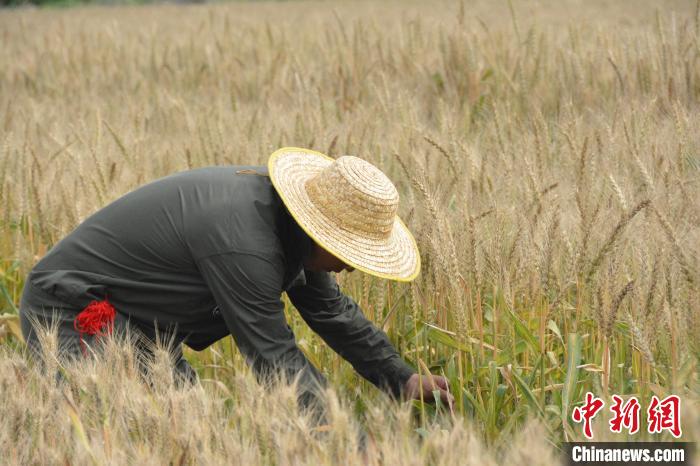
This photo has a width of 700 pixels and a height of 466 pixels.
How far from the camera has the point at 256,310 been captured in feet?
7.45

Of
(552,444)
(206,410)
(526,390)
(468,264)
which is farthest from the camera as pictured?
(468,264)

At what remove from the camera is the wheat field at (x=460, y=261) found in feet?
6.25

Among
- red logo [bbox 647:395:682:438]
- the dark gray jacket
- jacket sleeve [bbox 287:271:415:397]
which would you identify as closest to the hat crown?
the dark gray jacket

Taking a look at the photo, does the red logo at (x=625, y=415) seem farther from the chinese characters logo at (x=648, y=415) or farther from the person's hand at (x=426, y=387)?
the person's hand at (x=426, y=387)

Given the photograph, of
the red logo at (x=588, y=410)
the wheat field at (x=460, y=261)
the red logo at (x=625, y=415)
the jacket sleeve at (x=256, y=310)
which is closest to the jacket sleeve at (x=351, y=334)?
the wheat field at (x=460, y=261)

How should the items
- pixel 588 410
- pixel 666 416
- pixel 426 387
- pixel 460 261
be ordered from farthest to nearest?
pixel 460 261 < pixel 426 387 < pixel 588 410 < pixel 666 416

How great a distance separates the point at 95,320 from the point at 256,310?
1.82 ft

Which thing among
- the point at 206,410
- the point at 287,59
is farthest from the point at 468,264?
the point at 287,59

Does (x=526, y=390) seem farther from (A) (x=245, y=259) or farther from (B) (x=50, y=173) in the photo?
(B) (x=50, y=173)

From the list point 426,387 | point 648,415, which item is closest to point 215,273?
point 426,387

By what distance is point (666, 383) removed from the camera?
7.00 feet

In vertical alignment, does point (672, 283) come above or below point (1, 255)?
above

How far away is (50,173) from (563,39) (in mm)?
3980

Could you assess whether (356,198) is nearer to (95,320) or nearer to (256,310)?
(256,310)
